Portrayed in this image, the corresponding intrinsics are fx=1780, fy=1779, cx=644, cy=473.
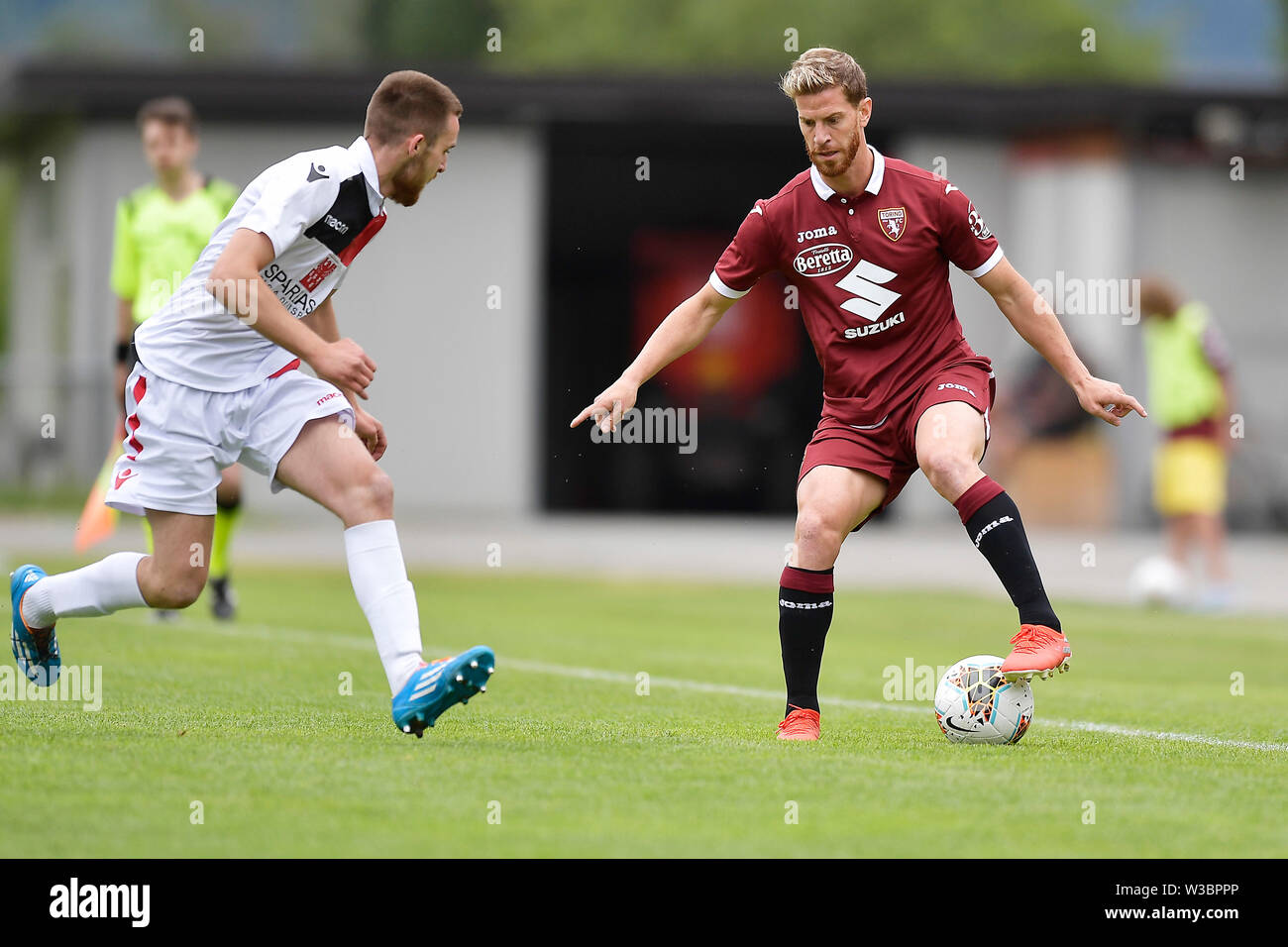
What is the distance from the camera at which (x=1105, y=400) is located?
589cm

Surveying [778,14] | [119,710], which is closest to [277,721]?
[119,710]

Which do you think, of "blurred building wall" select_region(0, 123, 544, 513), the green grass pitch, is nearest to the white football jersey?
the green grass pitch

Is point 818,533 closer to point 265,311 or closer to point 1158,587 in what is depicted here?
point 265,311

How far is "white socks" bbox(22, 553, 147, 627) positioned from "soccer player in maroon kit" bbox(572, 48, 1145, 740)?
5.30 feet

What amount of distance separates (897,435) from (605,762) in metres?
1.60

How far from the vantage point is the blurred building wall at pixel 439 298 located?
22516 millimetres

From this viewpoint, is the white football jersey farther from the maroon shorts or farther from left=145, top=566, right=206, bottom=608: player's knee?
the maroon shorts

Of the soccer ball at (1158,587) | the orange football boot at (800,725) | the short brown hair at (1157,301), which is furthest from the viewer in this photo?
the short brown hair at (1157,301)

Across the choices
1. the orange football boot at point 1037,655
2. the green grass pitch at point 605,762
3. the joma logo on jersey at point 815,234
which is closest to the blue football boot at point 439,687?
the green grass pitch at point 605,762

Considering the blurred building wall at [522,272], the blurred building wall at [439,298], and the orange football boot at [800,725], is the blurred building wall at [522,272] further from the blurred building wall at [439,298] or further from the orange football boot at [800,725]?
the orange football boot at [800,725]

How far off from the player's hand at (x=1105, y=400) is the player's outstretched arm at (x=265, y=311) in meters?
2.37

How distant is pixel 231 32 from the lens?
70.7 meters

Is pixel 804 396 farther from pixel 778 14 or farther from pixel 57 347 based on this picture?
pixel 778 14

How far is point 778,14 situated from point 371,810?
49078 millimetres
